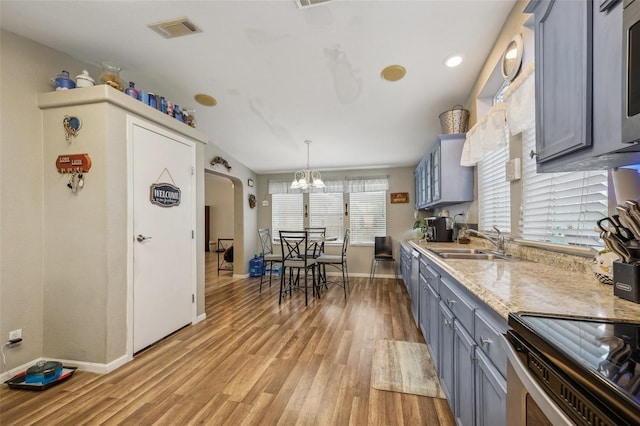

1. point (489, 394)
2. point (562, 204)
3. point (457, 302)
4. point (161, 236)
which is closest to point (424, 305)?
point (457, 302)

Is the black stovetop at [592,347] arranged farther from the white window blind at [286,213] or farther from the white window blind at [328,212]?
the white window blind at [286,213]

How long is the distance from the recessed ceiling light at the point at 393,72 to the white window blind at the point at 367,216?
2.98 meters

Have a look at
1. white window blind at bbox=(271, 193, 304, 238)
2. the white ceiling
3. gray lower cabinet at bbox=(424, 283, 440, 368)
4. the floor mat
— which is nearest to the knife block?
gray lower cabinet at bbox=(424, 283, 440, 368)

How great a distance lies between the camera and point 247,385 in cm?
180

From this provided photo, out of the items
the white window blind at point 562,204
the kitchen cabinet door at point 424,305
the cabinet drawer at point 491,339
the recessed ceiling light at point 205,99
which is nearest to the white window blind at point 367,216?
the kitchen cabinet door at point 424,305

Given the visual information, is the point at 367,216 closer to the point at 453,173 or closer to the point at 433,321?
the point at 453,173

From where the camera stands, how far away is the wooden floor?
1.51 m

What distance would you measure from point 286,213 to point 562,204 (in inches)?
191

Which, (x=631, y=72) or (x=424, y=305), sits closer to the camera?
(x=631, y=72)

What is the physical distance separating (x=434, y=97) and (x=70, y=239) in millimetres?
3638

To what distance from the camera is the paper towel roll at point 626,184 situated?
1010 mm

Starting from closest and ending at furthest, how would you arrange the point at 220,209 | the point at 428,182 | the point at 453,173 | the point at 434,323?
the point at 434,323, the point at 453,173, the point at 428,182, the point at 220,209

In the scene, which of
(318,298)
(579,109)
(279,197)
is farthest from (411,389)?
(279,197)

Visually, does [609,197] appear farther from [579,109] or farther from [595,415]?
[595,415]
